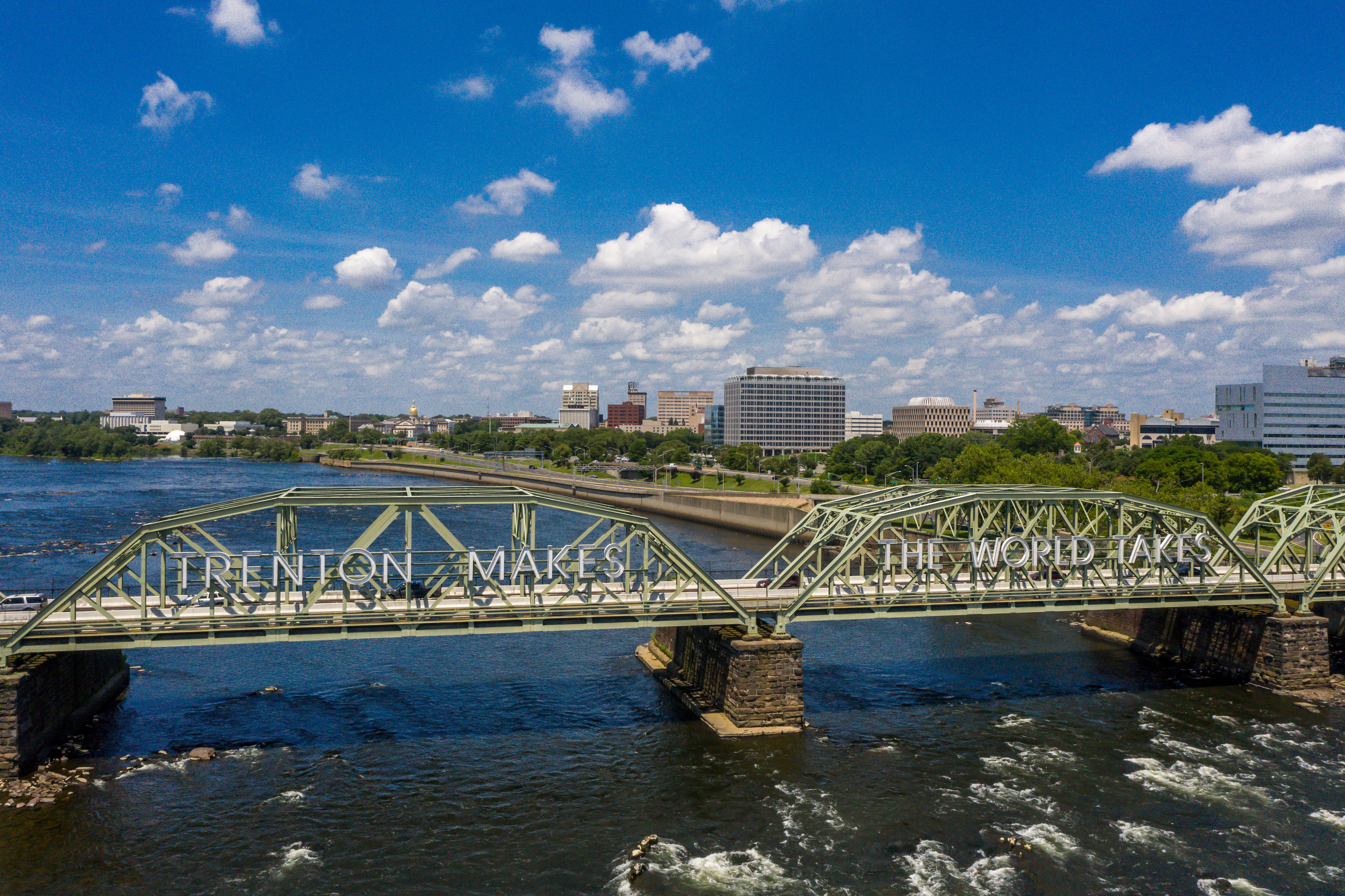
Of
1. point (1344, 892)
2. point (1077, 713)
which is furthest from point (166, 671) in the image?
point (1344, 892)

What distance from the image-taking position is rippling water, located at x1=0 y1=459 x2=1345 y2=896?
32.9 m

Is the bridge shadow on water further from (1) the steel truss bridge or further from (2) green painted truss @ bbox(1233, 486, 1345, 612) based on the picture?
(2) green painted truss @ bbox(1233, 486, 1345, 612)

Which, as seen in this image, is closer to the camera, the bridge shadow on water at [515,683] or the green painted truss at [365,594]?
the green painted truss at [365,594]

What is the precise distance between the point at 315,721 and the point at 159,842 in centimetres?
1310

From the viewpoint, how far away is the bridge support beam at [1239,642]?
5475 cm

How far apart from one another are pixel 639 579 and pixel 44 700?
36.3 meters

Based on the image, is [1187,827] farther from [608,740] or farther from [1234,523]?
[1234,523]

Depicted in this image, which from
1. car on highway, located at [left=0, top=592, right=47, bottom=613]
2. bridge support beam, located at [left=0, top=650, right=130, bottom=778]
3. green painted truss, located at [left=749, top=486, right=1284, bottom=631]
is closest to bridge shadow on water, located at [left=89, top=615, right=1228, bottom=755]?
bridge support beam, located at [left=0, top=650, right=130, bottom=778]

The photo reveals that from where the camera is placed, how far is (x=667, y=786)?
131 feet

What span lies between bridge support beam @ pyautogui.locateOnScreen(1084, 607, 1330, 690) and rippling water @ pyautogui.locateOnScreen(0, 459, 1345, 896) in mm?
2326

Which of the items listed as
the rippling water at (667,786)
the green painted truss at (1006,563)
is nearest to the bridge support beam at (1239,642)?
the green painted truss at (1006,563)

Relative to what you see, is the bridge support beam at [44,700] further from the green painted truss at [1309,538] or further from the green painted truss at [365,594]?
the green painted truss at [1309,538]

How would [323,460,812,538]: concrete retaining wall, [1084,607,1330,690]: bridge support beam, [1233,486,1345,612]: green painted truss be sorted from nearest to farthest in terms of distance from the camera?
[1084,607,1330,690]: bridge support beam, [1233,486,1345,612]: green painted truss, [323,460,812,538]: concrete retaining wall

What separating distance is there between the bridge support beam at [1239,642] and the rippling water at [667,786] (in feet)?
7.63
